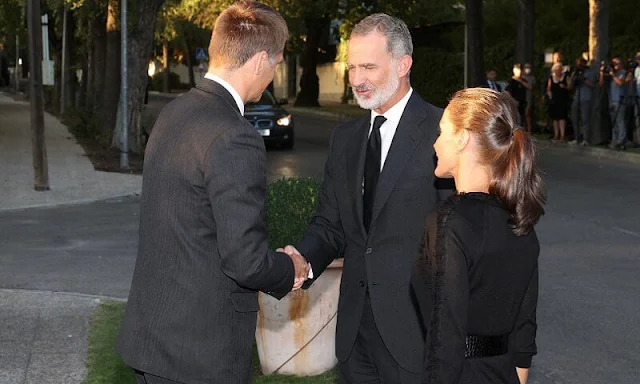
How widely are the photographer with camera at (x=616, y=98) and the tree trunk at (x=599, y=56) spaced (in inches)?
16.5

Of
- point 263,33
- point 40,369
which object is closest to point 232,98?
point 263,33

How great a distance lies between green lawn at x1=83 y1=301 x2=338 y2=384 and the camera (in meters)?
6.74

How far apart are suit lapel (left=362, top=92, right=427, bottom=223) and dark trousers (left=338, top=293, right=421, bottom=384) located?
40 centimetres

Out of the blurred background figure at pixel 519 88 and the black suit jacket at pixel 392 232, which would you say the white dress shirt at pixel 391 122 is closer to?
the black suit jacket at pixel 392 232

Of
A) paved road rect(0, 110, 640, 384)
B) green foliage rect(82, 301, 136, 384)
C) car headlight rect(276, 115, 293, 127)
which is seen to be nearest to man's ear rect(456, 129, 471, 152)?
paved road rect(0, 110, 640, 384)

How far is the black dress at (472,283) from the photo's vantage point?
336cm

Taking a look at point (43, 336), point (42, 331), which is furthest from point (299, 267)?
point (42, 331)

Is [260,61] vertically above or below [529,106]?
above

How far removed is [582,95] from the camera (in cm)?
2422

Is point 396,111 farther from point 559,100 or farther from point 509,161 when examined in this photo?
point 559,100

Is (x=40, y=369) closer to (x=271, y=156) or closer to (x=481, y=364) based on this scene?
(x=481, y=364)

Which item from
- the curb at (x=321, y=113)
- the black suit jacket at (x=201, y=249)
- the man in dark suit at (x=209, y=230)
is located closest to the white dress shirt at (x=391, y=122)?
the man in dark suit at (x=209, y=230)

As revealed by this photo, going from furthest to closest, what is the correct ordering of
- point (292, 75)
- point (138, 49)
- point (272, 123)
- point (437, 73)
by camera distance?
point (292, 75), point (437, 73), point (272, 123), point (138, 49)

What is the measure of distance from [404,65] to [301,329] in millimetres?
2567
